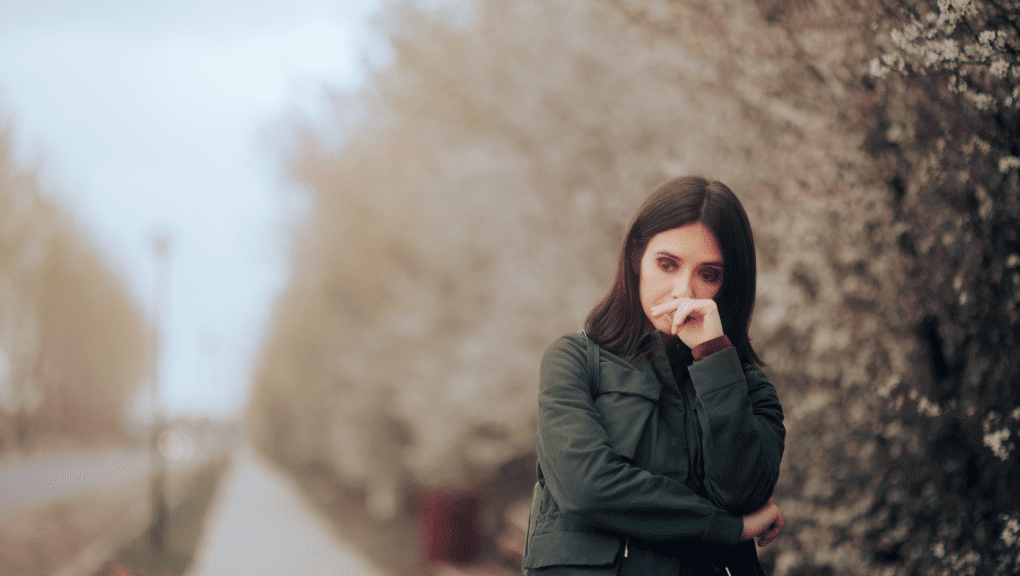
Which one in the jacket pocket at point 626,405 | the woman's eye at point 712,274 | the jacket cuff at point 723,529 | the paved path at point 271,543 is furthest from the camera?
the paved path at point 271,543

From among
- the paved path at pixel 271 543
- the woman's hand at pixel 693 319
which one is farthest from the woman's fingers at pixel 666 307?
the paved path at pixel 271 543

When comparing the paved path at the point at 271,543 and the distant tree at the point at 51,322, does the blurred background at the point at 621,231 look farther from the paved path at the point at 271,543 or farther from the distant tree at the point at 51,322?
the distant tree at the point at 51,322

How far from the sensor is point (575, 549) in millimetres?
1706

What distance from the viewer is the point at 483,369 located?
7629 millimetres

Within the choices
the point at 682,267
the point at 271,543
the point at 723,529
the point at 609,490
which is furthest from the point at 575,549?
the point at 271,543

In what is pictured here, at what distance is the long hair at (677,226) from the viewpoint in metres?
1.83

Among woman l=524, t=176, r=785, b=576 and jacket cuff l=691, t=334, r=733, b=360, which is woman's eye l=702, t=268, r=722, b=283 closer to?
woman l=524, t=176, r=785, b=576

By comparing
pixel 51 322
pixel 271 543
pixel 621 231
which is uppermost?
pixel 621 231

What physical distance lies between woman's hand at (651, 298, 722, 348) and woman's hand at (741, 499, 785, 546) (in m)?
0.40

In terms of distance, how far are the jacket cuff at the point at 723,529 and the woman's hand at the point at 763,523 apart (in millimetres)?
29

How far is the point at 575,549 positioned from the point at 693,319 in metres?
0.57

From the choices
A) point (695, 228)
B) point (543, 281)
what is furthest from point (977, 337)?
point (543, 281)

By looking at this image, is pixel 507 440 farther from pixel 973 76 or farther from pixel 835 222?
pixel 973 76

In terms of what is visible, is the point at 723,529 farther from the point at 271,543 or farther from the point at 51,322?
the point at 51,322
